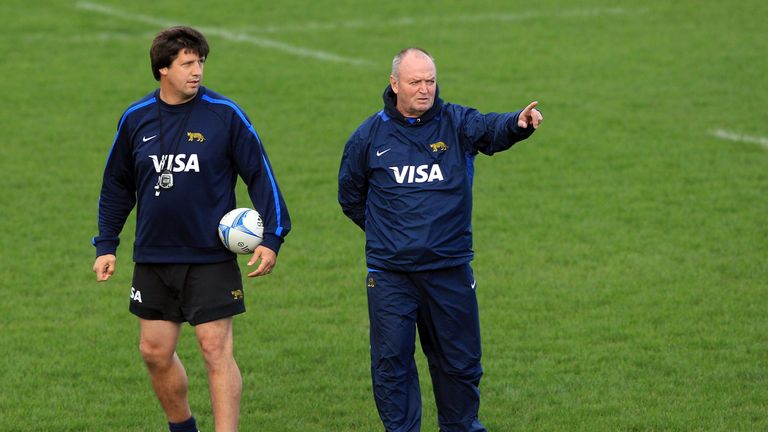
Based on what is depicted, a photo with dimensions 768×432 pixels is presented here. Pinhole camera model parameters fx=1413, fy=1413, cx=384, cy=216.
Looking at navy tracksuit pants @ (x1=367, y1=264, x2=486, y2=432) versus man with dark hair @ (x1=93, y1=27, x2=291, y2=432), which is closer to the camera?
man with dark hair @ (x1=93, y1=27, x2=291, y2=432)

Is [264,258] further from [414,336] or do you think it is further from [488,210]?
[488,210]

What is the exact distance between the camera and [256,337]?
10422 millimetres

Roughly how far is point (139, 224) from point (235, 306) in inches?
27.5

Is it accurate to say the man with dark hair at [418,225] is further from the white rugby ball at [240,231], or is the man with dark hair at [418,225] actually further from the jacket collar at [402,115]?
the white rugby ball at [240,231]

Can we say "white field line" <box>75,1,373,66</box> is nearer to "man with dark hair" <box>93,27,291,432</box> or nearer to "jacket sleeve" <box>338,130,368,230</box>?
"jacket sleeve" <box>338,130,368,230</box>

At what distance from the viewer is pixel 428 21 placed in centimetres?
2383

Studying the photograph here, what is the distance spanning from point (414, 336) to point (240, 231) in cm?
114

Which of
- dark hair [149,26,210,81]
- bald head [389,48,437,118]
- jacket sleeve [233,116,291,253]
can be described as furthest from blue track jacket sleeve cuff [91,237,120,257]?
bald head [389,48,437,118]

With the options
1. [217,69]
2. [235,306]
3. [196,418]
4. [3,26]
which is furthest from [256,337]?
[3,26]

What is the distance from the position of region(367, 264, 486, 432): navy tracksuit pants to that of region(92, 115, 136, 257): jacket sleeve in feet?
4.73

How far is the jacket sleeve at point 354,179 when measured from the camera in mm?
7785

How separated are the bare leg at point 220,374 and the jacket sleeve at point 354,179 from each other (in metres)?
1.03

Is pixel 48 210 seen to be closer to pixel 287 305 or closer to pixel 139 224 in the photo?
pixel 287 305

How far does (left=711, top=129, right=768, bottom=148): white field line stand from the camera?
16094 millimetres
